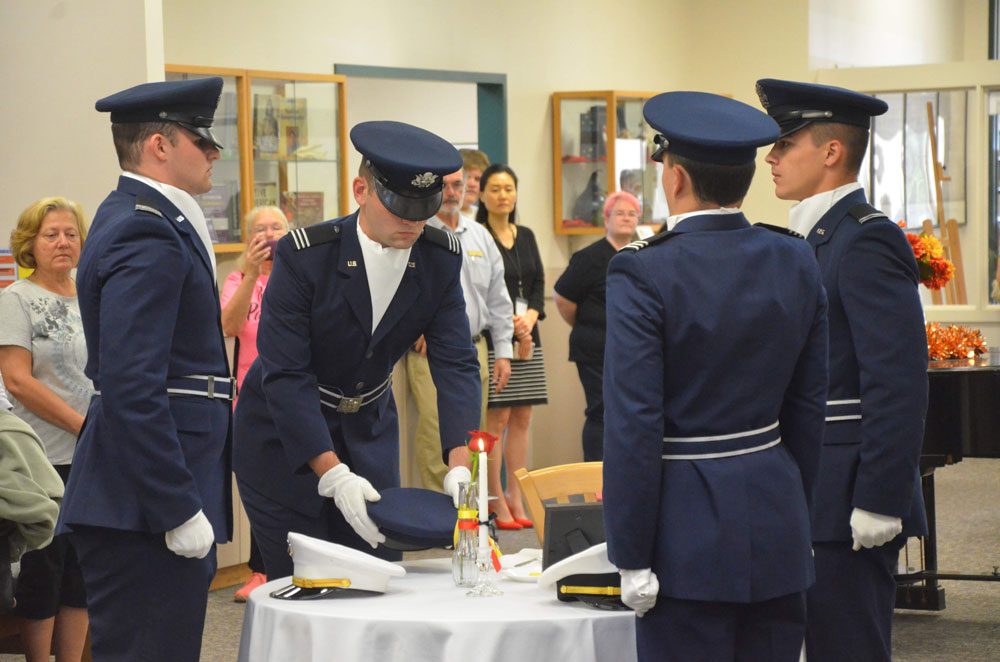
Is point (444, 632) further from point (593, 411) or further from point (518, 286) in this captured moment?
point (518, 286)

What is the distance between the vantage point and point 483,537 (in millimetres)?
2838

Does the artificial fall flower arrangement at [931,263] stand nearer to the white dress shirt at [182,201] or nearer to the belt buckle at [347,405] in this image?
the belt buckle at [347,405]

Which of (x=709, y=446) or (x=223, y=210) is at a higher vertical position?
(x=223, y=210)

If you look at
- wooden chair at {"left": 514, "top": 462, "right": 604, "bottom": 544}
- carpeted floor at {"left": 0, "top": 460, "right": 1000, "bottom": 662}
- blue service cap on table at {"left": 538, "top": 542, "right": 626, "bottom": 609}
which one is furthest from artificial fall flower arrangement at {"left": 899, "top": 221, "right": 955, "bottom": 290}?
blue service cap on table at {"left": 538, "top": 542, "right": 626, "bottom": 609}

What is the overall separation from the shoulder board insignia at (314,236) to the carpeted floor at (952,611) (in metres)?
2.03

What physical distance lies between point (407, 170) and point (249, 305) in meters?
2.58

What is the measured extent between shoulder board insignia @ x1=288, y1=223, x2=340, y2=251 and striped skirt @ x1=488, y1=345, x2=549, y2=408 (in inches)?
137

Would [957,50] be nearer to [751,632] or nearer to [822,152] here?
[822,152]

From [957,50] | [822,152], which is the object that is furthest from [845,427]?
[957,50]

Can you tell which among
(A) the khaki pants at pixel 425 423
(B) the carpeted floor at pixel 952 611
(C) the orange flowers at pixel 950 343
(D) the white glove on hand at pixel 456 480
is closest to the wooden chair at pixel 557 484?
(D) the white glove on hand at pixel 456 480

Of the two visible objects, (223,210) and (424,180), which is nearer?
(424,180)

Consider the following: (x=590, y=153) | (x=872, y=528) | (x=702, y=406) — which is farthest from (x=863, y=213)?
(x=590, y=153)

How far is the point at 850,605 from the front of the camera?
2.80 meters

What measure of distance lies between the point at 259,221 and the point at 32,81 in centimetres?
104
